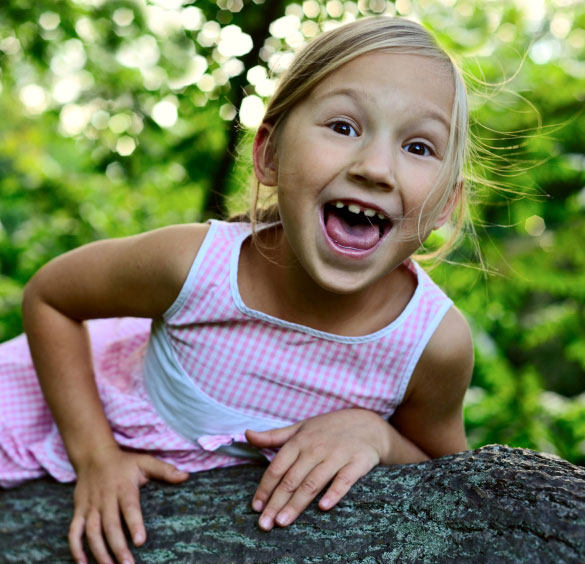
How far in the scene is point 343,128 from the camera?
147 cm

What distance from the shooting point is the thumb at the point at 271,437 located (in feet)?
5.29

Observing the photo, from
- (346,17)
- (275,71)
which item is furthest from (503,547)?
(346,17)

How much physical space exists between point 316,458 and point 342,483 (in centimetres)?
10

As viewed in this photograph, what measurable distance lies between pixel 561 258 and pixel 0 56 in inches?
117

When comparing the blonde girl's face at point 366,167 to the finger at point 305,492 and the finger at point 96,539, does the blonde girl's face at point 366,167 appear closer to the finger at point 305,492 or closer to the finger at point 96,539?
the finger at point 305,492

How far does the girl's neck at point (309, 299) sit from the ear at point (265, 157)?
216 mm

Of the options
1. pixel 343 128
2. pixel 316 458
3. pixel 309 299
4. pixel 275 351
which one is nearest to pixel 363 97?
pixel 343 128

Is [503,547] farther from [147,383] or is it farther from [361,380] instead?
[147,383]

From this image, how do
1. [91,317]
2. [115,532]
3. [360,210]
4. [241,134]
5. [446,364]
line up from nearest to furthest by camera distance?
[360,210]
[115,532]
[446,364]
[91,317]
[241,134]

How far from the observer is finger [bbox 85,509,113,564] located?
160 centimetres

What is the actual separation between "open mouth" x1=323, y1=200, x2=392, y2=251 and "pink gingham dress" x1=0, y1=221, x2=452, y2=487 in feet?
1.12

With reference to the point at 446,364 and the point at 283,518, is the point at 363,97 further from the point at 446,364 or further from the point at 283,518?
the point at 283,518

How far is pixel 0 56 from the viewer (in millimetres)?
2990

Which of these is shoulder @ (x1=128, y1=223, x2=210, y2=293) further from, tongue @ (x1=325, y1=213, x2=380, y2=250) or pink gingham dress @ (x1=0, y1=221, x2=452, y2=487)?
tongue @ (x1=325, y1=213, x2=380, y2=250)
